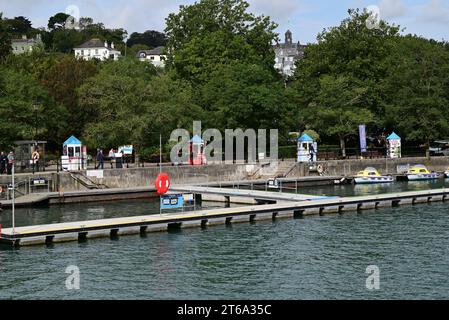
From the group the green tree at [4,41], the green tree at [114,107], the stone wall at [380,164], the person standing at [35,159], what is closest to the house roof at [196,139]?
the green tree at [114,107]

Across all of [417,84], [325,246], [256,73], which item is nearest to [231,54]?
[256,73]

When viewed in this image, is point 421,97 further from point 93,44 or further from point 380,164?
point 93,44

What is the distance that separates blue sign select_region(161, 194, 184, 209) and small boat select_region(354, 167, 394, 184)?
30.8m

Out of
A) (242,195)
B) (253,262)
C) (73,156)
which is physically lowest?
(253,262)

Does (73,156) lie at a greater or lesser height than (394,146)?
lesser

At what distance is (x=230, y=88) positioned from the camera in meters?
80.4

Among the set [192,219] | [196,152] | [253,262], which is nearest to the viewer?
[253,262]

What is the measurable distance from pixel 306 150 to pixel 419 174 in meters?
11.0

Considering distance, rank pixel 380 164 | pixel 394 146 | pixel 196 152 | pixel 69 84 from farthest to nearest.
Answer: pixel 394 146 < pixel 380 164 < pixel 69 84 < pixel 196 152

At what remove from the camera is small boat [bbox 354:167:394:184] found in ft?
250

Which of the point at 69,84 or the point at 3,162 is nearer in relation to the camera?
the point at 3,162

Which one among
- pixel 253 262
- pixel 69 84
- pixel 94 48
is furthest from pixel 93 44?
pixel 253 262

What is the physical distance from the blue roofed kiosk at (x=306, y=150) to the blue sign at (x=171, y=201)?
100 ft

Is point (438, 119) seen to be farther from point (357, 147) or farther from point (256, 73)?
point (256, 73)
